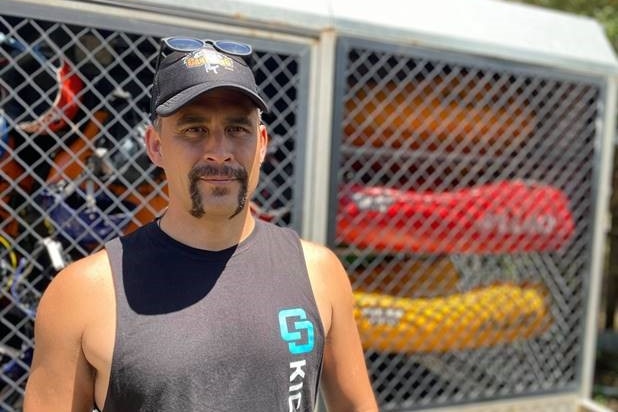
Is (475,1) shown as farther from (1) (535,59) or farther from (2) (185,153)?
(2) (185,153)

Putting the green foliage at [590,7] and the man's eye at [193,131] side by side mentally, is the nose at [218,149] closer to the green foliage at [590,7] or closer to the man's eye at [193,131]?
the man's eye at [193,131]

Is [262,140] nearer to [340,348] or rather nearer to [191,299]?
[191,299]

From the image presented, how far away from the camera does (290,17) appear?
2.60 meters

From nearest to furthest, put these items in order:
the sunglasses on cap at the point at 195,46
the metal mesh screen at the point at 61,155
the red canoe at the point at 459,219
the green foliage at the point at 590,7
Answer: the sunglasses on cap at the point at 195,46, the metal mesh screen at the point at 61,155, the red canoe at the point at 459,219, the green foliage at the point at 590,7

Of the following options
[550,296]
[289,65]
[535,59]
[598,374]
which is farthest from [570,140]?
[598,374]

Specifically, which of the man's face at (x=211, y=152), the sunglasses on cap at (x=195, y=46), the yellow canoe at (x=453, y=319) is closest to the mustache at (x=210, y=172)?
the man's face at (x=211, y=152)

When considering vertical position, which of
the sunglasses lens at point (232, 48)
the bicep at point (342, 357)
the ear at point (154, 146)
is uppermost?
the sunglasses lens at point (232, 48)

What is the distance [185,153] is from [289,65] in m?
1.38

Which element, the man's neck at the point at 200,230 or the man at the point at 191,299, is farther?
the man's neck at the point at 200,230

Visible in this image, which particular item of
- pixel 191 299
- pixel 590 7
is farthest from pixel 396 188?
pixel 590 7

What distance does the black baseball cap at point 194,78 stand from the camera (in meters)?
1.45

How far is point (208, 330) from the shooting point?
1.48m

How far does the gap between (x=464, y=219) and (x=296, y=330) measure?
1.80m

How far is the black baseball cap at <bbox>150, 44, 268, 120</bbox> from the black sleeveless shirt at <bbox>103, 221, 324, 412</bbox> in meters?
0.33
